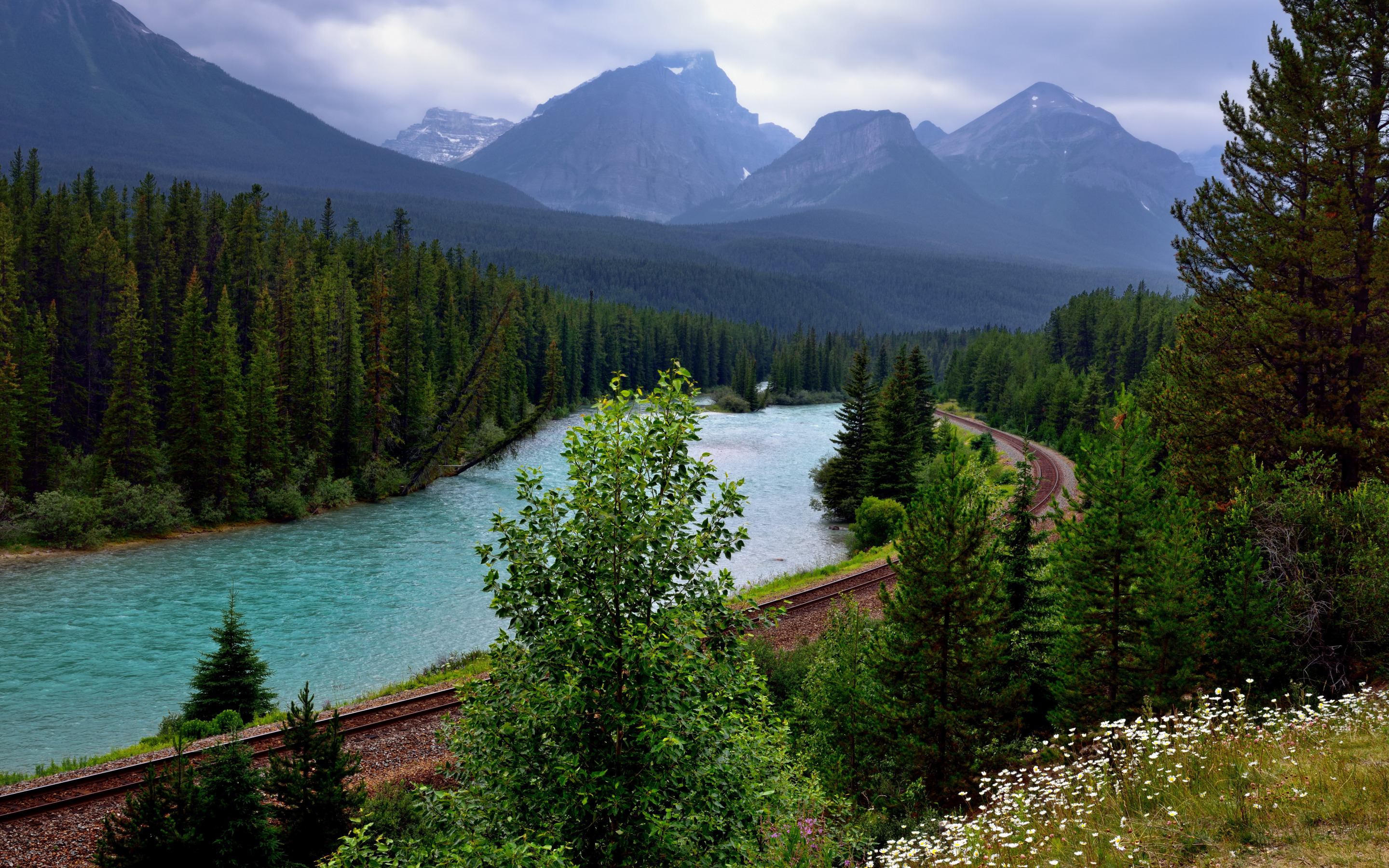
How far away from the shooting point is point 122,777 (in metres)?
15.5

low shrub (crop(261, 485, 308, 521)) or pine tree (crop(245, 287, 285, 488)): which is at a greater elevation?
pine tree (crop(245, 287, 285, 488))

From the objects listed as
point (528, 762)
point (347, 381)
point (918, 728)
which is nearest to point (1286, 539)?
point (918, 728)

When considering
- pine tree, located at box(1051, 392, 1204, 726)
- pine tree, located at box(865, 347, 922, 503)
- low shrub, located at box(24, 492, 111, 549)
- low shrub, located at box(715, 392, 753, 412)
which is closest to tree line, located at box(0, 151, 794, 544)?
low shrub, located at box(24, 492, 111, 549)

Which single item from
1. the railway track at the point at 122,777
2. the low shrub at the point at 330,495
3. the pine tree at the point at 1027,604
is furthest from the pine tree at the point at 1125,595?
the low shrub at the point at 330,495

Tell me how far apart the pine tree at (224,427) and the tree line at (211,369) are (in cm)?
13

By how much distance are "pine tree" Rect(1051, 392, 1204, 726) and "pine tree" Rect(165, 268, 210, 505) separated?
159ft

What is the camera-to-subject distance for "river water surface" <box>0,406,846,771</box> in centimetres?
2353

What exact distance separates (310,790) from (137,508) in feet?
127

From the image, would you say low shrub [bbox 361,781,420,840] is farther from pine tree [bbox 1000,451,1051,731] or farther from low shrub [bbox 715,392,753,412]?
low shrub [bbox 715,392,753,412]

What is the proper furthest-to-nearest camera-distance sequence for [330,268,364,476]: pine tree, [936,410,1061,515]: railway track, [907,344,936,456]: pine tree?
[330,268,364,476]: pine tree → [907,344,936,456]: pine tree → [936,410,1061,515]: railway track

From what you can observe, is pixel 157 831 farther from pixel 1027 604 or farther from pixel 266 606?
pixel 266 606

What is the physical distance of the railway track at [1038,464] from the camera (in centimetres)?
4391

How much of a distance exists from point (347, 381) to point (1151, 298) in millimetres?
103993

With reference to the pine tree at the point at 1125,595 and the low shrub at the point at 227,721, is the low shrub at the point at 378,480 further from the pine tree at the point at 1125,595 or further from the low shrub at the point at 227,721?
the pine tree at the point at 1125,595
